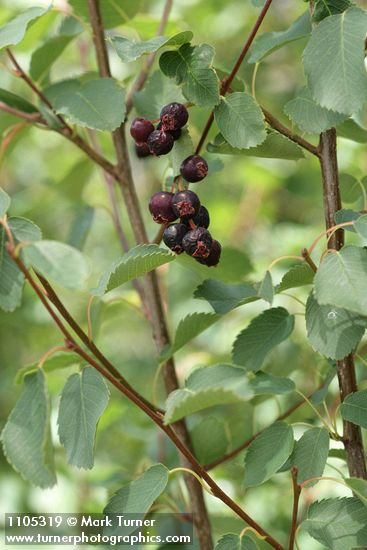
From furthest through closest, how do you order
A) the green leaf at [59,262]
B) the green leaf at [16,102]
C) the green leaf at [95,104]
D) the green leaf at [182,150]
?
1. the green leaf at [16,102]
2. the green leaf at [95,104]
3. the green leaf at [182,150]
4. the green leaf at [59,262]

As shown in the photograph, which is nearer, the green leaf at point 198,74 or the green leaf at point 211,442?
the green leaf at point 198,74

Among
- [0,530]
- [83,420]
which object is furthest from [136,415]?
[83,420]

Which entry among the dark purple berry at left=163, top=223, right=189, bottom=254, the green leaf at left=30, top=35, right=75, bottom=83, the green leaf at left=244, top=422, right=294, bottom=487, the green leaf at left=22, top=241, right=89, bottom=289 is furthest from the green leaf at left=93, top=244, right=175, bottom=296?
the green leaf at left=30, top=35, right=75, bottom=83

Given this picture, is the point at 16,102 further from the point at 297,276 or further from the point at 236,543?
the point at 236,543

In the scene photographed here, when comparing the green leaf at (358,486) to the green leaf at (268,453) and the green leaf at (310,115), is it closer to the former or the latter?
the green leaf at (268,453)

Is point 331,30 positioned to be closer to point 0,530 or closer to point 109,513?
point 109,513

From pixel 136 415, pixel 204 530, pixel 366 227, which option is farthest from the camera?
pixel 136 415

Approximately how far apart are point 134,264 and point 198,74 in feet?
0.67

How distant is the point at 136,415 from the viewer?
1.42 meters

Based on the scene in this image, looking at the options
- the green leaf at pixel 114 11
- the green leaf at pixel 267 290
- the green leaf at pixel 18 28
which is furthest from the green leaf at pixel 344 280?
the green leaf at pixel 114 11

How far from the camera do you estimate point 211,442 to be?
1093 millimetres

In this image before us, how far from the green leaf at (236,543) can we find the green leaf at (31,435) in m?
0.18

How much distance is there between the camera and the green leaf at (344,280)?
0.69m

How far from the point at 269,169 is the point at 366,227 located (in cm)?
141
